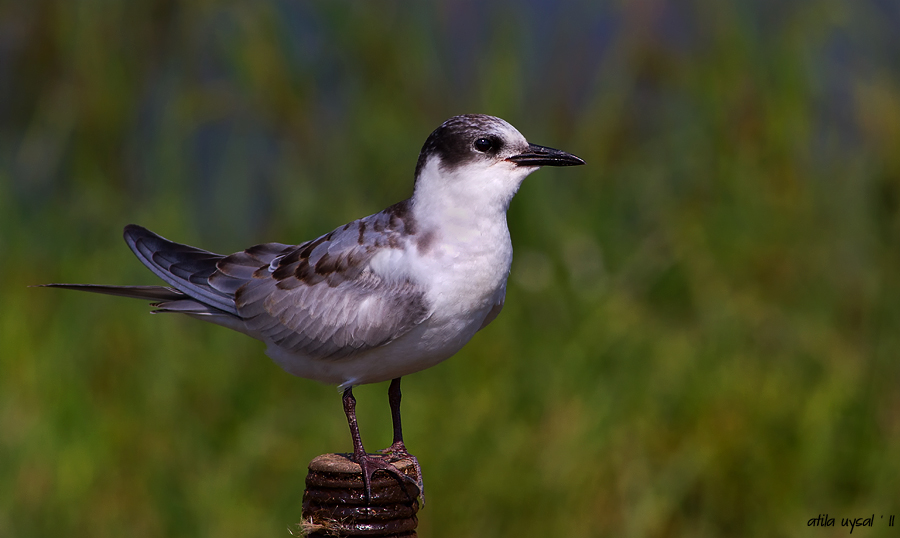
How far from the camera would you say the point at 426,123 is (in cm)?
654

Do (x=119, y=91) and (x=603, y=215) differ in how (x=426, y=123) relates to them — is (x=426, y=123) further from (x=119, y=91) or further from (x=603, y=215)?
(x=119, y=91)

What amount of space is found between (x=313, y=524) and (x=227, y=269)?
1.30m

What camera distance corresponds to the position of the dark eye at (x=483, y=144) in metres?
3.10

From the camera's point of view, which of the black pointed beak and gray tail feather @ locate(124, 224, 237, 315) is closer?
the black pointed beak

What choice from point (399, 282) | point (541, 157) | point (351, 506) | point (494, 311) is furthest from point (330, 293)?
point (351, 506)

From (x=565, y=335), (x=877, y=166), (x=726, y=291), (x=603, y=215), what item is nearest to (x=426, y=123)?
(x=603, y=215)

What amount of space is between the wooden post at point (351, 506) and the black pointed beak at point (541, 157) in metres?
1.07

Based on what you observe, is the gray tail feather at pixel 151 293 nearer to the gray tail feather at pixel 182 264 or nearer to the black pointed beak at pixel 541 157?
the gray tail feather at pixel 182 264

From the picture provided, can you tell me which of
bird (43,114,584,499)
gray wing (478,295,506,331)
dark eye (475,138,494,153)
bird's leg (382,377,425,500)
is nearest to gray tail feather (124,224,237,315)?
bird (43,114,584,499)

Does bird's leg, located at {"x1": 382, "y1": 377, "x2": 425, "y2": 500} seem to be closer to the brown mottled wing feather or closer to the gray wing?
the brown mottled wing feather

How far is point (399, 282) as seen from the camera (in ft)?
9.77

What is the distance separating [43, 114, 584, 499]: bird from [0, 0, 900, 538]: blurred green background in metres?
1.77

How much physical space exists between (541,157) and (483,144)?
184 mm

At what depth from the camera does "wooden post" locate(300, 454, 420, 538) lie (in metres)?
2.44
